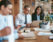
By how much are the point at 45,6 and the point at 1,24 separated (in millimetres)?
965

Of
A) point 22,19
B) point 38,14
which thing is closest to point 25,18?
point 22,19

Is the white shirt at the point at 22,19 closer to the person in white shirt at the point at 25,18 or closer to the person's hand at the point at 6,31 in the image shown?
the person in white shirt at the point at 25,18

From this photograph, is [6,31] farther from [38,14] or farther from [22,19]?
[38,14]

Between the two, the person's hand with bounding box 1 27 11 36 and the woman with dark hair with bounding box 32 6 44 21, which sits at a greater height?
the woman with dark hair with bounding box 32 6 44 21

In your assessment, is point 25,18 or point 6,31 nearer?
point 6,31

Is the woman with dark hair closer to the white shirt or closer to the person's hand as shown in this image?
the white shirt

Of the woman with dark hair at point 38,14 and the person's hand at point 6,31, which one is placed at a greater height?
the woman with dark hair at point 38,14

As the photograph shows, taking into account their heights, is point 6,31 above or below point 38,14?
below

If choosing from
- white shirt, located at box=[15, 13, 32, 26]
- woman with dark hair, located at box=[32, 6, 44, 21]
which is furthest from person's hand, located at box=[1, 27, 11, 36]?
woman with dark hair, located at box=[32, 6, 44, 21]

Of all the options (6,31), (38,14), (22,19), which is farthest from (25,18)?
(6,31)

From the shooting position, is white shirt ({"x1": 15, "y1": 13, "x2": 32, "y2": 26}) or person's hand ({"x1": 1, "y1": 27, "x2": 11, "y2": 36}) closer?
person's hand ({"x1": 1, "y1": 27, "x2": 11, "y2": 36})

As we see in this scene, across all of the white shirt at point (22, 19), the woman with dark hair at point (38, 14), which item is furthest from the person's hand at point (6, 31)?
the woman with dark hair at point (38, 14)

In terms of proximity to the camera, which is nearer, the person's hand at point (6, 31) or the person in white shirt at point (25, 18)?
the person's hand at point (6, 31)

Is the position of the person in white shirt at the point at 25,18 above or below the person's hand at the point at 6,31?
above
